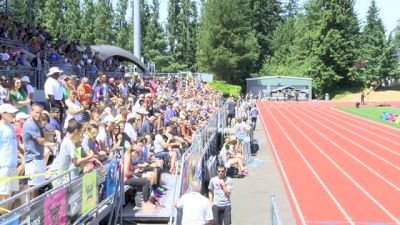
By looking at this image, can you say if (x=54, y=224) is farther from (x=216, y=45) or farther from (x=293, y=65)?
(x=293, y=65)

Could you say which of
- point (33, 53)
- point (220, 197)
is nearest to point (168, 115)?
point (33, 53)

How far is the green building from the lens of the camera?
6931cm

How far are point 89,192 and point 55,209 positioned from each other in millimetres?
1247

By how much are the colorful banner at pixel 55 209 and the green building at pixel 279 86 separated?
6393 centimetres

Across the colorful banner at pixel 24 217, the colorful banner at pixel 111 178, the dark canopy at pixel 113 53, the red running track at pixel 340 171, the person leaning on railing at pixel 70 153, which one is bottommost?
the red running track at pixel 340 171

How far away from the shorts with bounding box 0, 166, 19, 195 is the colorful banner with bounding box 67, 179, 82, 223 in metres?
0.70

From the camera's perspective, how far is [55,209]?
5.77m

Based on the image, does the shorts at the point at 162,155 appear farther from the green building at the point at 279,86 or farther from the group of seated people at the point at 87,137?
the green building at the point at 279,86

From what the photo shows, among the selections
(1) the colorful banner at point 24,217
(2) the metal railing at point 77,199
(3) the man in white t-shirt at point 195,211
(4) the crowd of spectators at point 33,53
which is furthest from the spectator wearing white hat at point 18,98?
(1) the colorful banner at point 24,217

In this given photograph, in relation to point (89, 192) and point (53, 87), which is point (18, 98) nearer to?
point (53, 87)

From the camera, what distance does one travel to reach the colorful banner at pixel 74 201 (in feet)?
20.4

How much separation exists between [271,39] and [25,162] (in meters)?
88.9

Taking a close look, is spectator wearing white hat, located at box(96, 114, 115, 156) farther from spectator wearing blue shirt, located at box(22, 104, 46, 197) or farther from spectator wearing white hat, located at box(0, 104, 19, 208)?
spectator wearing white hat, located at box(0, 104, 19, 208)

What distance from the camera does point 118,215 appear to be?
8453 mm
